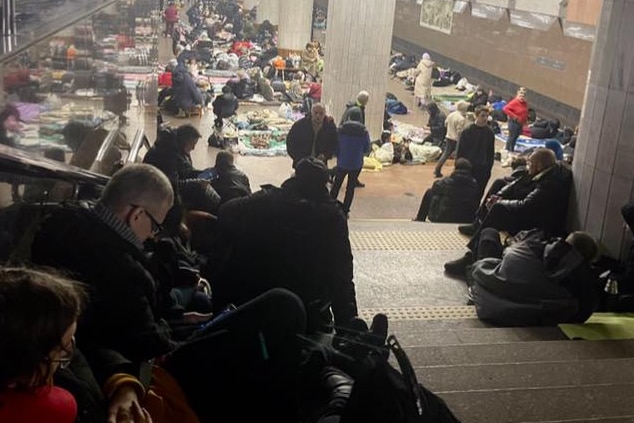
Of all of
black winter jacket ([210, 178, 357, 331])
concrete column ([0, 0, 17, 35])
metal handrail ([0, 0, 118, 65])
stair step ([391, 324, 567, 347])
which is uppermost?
concrete column ([0, 0, 17, 35])

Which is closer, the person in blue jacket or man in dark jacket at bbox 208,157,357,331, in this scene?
man in dark jacket at bbox 208,157,357,331

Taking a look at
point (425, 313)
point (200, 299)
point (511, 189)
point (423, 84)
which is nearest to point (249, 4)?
point (423, 84)

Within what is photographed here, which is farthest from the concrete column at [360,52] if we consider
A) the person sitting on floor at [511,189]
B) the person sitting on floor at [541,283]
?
the person sitting on floor at [541,283]

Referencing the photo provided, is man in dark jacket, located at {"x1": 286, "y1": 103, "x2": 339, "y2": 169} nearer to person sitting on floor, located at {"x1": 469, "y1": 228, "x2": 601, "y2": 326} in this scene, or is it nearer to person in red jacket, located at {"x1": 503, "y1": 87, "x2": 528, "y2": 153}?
person sitting on floor, located at {"x1": 469, "y1": 228, "x2": 601, "y2": 326}

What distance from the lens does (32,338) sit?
1664 millimetres

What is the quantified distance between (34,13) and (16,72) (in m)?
1.69

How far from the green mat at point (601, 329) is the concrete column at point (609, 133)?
1171mm

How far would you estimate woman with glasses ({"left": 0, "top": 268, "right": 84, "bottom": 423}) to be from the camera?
164 cm

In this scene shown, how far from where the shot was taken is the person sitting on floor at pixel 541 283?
16.1ft

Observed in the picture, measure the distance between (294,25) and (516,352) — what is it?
1996 cm

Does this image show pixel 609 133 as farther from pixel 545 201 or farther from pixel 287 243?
pixel 287 243

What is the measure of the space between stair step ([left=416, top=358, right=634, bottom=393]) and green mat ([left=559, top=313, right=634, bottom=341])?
62cm

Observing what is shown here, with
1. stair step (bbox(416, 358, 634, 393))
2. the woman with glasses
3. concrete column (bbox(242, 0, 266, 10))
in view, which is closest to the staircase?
stair step (bbox(416, 358, 634, 393))

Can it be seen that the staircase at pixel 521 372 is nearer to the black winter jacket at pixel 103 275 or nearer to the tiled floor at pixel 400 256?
the tiled floor at pixel 400 256
